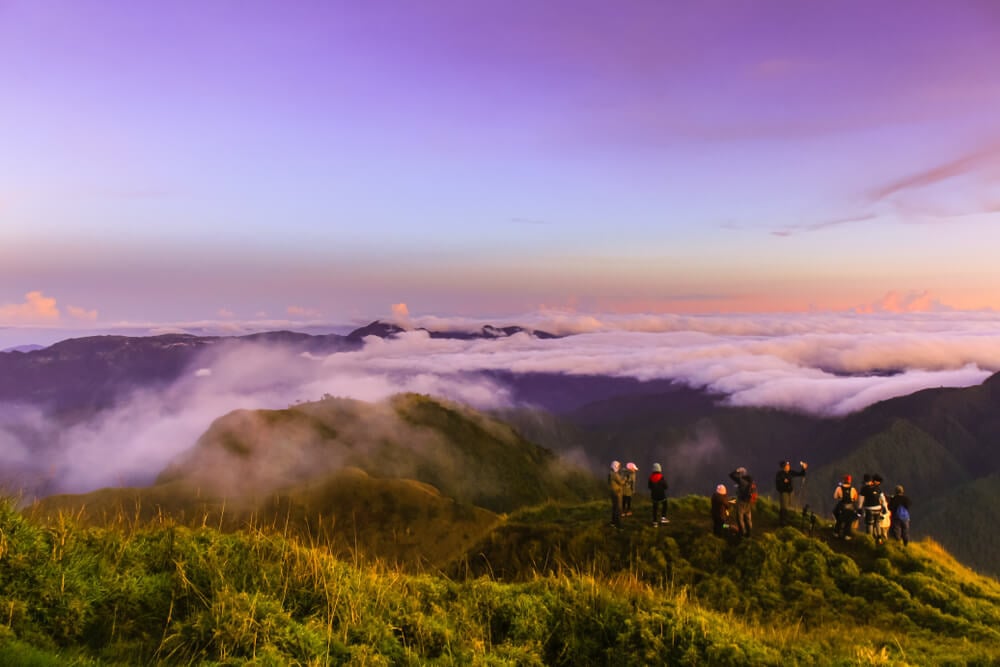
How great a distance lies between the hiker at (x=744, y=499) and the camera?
20.6 m

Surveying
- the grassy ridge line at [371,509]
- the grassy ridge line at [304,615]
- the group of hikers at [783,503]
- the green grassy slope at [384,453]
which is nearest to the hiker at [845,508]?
the group of hikers at [783,503]

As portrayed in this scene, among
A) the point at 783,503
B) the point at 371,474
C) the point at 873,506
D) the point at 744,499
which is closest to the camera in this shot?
the point at 744,499

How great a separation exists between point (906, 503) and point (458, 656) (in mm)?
21623

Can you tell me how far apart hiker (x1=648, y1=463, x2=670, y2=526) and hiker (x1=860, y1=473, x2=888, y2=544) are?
6.93 meters


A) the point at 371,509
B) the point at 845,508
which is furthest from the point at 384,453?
the point at 845,508

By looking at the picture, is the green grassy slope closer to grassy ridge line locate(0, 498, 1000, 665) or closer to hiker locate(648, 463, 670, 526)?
hiker locate(648, 463, 670, 526)

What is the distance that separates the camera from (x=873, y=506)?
69.5 feet

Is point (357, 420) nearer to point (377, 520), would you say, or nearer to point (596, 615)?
point (377, 520)

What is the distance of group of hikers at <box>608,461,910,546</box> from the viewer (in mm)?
20844

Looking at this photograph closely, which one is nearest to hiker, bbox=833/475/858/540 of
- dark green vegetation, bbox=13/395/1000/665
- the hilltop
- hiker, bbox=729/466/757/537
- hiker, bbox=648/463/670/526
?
dark green vegetation, bbox=13/395/1000/665

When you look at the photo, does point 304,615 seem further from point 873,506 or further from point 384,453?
point 384,453

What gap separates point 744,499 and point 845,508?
368 cm

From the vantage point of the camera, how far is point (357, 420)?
543ft

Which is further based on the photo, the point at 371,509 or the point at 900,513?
the point at 371,509
